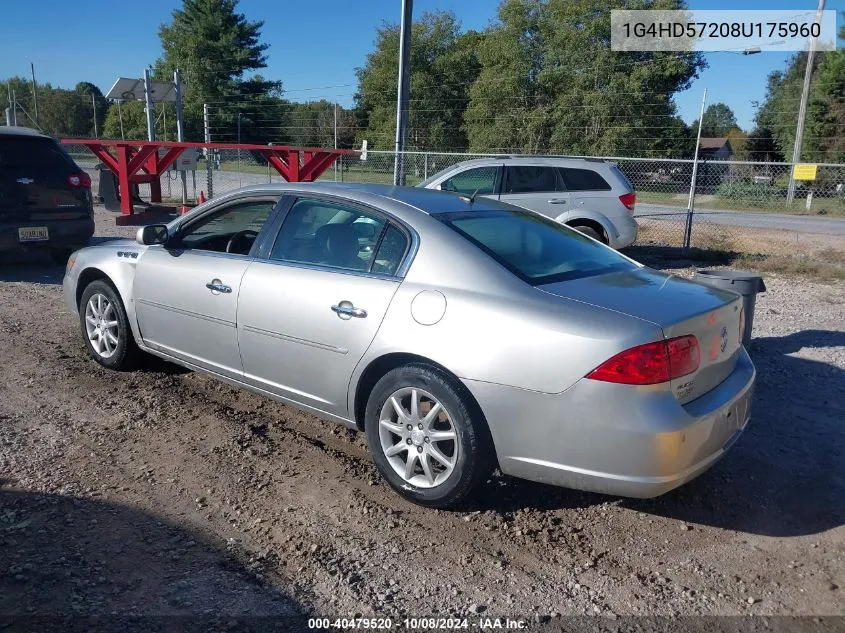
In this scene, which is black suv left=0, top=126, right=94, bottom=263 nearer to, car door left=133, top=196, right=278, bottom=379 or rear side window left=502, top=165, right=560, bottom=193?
car door left=133, top=196, right=278, bottom=379

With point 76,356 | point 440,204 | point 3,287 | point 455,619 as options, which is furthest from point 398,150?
point 455,619

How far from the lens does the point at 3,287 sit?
27.7ft

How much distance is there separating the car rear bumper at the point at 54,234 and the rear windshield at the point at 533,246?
6934 mm

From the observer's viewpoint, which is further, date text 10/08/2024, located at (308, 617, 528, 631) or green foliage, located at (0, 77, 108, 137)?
green foliage, located at (0, 77, 108, 137)

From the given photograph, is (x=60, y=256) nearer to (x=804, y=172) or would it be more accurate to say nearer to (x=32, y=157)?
(x=32, y=157)

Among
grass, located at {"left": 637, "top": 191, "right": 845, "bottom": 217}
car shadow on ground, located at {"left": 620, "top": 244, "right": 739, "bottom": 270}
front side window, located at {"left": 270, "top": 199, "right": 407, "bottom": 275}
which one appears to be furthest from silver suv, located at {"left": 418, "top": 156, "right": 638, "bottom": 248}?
grass, located at {"left": 637, "top": 191, "right": 845, "bottom": 217}

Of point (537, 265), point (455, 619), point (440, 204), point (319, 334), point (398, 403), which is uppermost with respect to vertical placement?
point (440, 204)

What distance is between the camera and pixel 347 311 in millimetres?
3729

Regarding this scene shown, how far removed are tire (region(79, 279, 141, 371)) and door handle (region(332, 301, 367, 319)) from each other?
7.19 feet

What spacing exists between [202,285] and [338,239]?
1.04m

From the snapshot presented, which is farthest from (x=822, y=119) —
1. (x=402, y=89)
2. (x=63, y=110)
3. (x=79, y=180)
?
(x=63, y=110)

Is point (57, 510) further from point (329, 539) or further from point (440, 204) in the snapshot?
point (440, 204)

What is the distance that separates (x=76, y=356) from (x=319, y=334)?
3.03 meters

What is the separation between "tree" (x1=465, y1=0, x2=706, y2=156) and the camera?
31.2 meters
